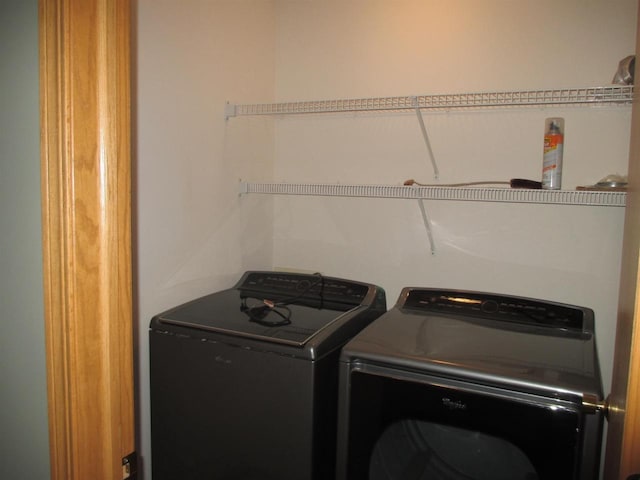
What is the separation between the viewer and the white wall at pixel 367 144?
1709 millimetres

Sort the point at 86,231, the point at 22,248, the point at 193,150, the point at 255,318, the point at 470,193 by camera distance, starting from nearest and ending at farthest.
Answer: the point at 86,231 → the point at 22,248 → the point at 255,318 → the point at 470,193 → the point at 193,150

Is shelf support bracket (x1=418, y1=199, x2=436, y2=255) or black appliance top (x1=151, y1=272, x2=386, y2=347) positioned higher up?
shelf support bracket (x1=418, y1=199, x2=436, y2=255)

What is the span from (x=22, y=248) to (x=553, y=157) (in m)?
1.64

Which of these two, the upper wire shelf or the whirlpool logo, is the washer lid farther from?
the upper wire shelf

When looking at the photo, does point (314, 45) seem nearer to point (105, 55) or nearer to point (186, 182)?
point (186, 182)

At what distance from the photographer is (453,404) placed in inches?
47.7

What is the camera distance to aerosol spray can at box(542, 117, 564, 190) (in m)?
1.58

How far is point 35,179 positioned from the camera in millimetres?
951

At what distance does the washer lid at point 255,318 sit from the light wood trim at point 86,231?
537 millimetres

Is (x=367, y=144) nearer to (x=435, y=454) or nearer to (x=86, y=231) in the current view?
(x=435, y=454)

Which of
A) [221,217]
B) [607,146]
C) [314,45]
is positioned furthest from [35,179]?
[607,146]

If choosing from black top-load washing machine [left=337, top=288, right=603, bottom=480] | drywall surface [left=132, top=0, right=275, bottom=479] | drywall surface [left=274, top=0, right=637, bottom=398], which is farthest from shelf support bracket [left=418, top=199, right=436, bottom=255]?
drywall surface [left=132, top=0, right=275, bottom=479]

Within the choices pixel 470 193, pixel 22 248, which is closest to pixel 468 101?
pixel 470 193

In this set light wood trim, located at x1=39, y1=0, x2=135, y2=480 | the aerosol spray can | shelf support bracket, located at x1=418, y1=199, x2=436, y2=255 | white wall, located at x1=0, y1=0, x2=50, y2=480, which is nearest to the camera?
light wood trim, located at x1=39, y1=0, x2=135, y2=480
